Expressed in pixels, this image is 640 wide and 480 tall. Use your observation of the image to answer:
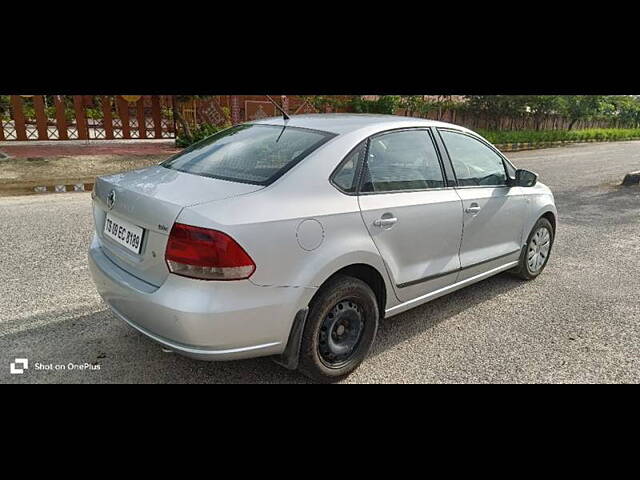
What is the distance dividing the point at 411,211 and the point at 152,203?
1634mm

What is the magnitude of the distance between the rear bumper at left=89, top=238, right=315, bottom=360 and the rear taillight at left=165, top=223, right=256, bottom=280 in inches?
1.8

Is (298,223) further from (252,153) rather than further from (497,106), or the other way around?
(497,106)

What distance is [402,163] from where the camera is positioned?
→ 10.2 feet

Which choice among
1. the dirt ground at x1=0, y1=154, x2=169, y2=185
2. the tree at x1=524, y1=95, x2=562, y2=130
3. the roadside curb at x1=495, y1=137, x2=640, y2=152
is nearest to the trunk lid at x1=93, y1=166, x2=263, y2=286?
the dirt ground at x1=0, y1=154, x2=169, y2=185

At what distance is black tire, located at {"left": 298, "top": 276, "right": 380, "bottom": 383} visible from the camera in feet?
8.29

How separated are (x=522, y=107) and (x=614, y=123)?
17283mm

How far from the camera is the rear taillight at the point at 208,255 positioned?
214cm

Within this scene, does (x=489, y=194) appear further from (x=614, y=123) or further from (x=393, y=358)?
(x=614, y=123)

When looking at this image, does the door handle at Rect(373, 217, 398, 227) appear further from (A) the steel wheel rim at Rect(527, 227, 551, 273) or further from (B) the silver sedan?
(A) the steel wheel rim at Rect(527, 227, 551, 273)

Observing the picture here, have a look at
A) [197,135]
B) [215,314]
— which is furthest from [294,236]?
[197,135]

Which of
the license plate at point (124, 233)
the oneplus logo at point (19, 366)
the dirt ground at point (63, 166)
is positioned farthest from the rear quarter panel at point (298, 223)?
the dirt ground at point (63, 166)

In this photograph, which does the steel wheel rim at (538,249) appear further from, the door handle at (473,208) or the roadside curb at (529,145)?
the roadside curb at (529,145)

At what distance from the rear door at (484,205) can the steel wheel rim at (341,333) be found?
1.15 m
